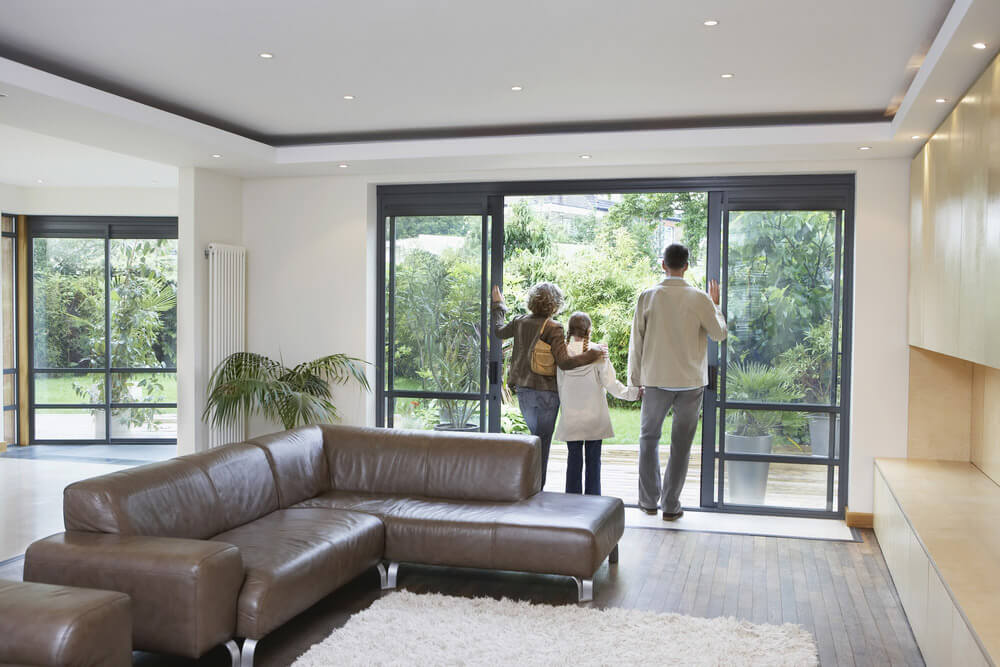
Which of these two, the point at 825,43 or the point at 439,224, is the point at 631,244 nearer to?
the point at 439,224

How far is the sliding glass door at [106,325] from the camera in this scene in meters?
8.69

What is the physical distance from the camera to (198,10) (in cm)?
348

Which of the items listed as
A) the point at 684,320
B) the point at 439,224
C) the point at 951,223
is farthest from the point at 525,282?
the point at 951,223

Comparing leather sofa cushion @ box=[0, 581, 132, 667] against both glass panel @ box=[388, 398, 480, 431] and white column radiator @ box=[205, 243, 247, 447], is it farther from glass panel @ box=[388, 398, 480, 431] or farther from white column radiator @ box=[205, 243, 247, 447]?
glass panel @ box=[388, 398, 480, 431]

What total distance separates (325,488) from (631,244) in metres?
6.38

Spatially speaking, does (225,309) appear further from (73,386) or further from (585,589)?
(585,589)

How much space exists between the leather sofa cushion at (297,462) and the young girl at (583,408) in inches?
59.1

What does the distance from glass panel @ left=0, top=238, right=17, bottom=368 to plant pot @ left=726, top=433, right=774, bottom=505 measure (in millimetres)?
6972

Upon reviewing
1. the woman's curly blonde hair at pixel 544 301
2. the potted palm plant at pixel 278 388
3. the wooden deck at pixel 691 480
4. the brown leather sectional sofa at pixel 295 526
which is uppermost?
the woman's curly blonde hair at pixel 544 301

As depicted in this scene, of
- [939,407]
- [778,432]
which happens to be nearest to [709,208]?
[778,432]

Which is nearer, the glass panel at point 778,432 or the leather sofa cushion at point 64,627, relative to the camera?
the leather sofa cushion at point 64,627

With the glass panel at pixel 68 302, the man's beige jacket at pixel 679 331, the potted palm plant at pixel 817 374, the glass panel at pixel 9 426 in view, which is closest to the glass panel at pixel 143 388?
the glass panel at pixel 68 302

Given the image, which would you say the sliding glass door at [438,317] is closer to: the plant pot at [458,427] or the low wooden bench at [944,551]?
the plant pot at [458,427]

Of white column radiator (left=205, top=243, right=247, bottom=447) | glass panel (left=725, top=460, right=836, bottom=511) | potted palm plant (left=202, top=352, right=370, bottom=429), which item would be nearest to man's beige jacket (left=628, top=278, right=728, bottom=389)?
glass panel (left=725, top=460, right=836, bottom=511)
